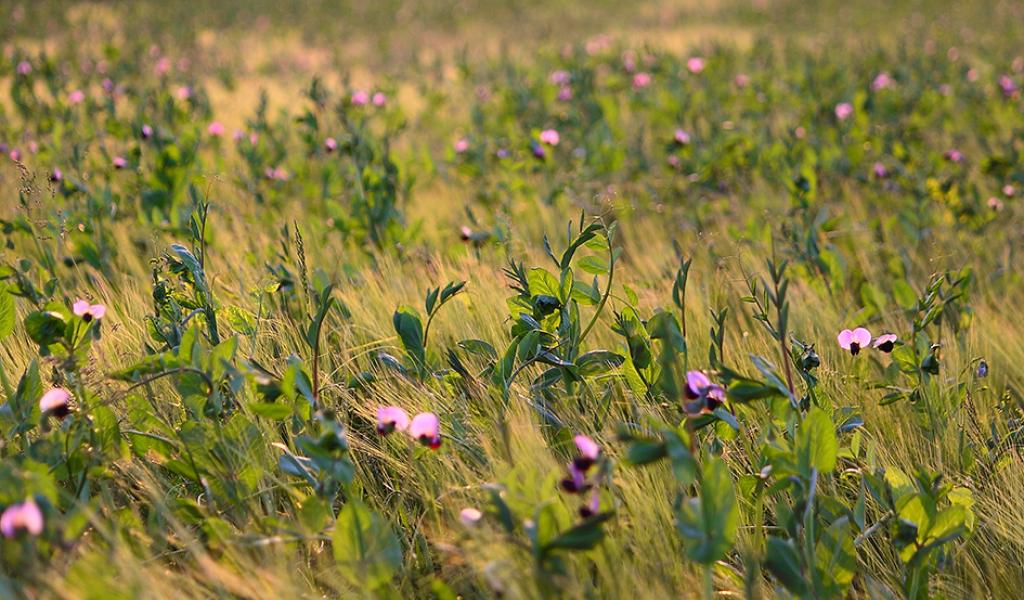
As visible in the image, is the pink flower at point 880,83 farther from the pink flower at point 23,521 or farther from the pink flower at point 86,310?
the pink flower at point 23,521

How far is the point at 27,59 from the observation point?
468 cm

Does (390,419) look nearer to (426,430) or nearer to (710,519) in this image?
(426,430)

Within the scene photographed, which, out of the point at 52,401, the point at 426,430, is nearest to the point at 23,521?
the point at 52,401

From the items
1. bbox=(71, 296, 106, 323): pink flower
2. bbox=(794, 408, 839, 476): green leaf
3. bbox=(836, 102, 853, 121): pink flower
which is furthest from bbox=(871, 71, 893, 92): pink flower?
bbox=(71, 296, 106, 323): pink flower

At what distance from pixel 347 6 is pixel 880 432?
14.9 m

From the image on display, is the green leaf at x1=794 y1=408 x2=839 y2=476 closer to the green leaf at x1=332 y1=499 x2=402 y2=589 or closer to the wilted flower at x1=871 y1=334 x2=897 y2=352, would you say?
the wilted flower at x1=871 y1=334 x2=897 y2=352

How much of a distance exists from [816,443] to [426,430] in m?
0.61

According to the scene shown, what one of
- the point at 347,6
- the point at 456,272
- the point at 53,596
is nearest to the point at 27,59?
the point at 456,272

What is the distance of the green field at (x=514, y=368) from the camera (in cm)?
125

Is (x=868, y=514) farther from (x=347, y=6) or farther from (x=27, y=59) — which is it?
(x=347, y=6)

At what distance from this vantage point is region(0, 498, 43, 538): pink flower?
1.00 m

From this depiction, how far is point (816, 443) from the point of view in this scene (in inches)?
51.9

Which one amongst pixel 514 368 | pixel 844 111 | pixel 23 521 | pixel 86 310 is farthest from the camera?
pixel 844 111

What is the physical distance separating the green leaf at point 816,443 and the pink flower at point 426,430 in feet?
1.83
